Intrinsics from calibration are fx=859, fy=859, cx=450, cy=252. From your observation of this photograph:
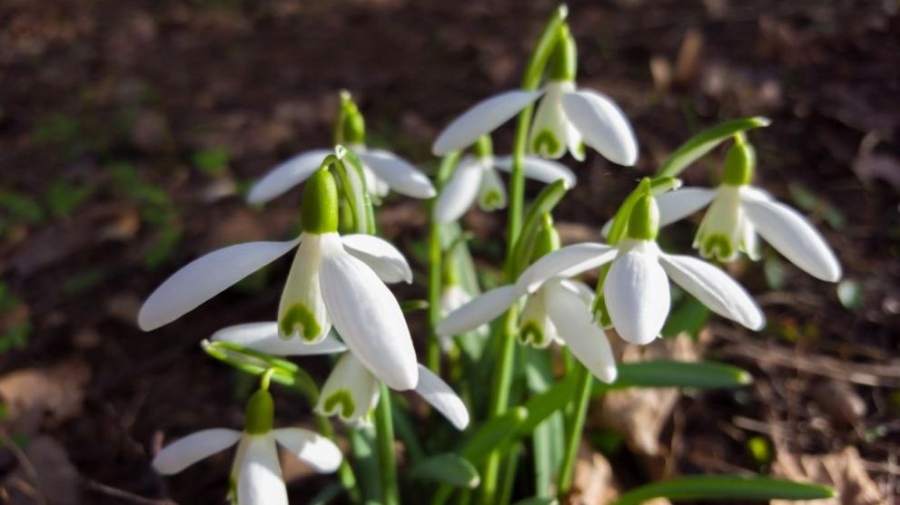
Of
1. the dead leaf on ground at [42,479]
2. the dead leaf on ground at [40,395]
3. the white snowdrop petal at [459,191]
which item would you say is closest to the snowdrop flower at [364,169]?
the white snowdrop petal at [459,191]

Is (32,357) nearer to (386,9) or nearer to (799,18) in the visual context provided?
(386,9)

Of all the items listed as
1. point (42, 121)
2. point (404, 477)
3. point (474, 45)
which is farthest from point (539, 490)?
point (42, 121)

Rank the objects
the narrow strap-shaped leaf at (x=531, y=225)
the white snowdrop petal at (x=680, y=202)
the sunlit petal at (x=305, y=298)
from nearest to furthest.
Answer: the sunlit petal at (x=305, y=298)
the narrow strap-shaped leaf at (x=531, y=225)
the white snowdrop petal at (x=680, y=202)

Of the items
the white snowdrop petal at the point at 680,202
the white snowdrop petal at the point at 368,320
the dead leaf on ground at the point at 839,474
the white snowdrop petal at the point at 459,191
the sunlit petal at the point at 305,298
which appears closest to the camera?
the white snowdrop petal at the point at 368,320

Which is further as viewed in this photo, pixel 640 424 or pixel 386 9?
pixel 386 9

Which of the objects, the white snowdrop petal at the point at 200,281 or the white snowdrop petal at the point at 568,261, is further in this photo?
the white snowdrop petal at the point at 568,261

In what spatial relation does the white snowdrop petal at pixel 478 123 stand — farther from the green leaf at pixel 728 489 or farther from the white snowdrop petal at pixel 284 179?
the green leaf at pixel 728 489

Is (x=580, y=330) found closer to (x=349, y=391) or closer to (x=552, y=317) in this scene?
(x=552, y=317)
